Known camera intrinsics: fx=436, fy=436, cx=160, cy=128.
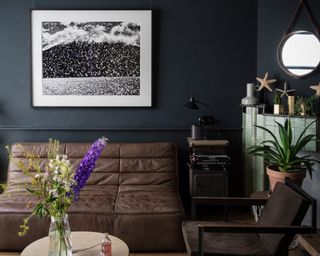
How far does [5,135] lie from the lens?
4617mm

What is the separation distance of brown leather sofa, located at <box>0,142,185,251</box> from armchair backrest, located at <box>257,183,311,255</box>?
901 millimetres

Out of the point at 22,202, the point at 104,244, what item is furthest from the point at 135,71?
the point at 104,244

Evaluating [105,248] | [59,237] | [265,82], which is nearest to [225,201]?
[105,248]

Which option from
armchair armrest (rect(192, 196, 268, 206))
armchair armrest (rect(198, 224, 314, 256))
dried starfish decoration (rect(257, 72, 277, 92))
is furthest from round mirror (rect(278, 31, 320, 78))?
armchair armrest (rect(198, 224, 314, 256))

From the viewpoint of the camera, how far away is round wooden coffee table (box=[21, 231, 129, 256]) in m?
2.55

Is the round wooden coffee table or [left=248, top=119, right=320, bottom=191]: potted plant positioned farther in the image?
[left=248, top=119, right=320, bottom=191]: potted plant

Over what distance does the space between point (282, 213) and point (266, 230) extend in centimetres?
34

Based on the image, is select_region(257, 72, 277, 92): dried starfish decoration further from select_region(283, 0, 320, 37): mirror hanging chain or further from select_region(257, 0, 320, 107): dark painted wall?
select_region(283, 0, 320, 37): mirror hanging chain

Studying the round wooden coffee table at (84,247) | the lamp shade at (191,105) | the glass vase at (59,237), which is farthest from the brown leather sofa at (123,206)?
the glass vase at (59,237)

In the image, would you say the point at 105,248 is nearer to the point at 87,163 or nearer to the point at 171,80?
the point at 87,163

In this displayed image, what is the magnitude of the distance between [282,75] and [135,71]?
1481mm

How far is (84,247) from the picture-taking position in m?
2.63

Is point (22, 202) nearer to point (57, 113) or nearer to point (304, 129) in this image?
point (57, 113)

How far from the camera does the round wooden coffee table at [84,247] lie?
8.36 ft
